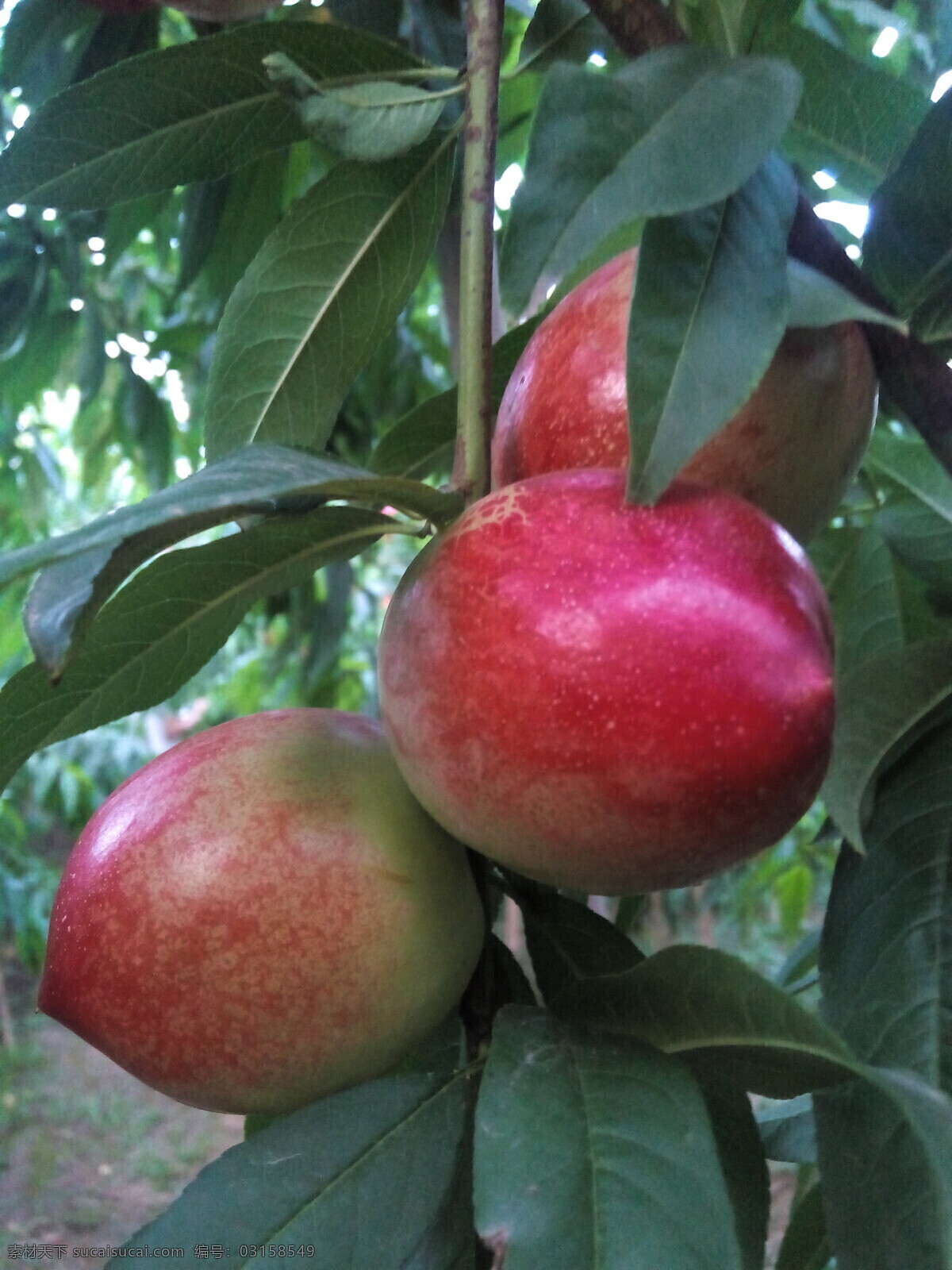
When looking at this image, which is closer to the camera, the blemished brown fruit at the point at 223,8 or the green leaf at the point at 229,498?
the green leaf at the point at 229,498

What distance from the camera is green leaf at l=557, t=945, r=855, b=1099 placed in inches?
15.9

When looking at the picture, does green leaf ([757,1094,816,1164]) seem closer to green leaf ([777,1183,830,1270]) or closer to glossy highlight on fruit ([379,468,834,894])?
green leaf ([777,1183,830,1270])

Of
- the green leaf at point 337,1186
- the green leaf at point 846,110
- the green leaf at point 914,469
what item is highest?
the green leaf at point 846,110

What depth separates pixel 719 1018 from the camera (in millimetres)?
432

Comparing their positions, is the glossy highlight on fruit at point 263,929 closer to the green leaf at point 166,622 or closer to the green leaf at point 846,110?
the green leaf at point 166,622

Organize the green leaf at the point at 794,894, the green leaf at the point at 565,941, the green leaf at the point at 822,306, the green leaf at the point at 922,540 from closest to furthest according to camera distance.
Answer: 1. the green leaf at the point at 822,306
2. the green leaf at the point at 565,941
3. the green leaf at the point at 922,540
4. the green leaf at the point at 794,894

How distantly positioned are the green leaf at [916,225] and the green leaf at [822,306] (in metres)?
0.10

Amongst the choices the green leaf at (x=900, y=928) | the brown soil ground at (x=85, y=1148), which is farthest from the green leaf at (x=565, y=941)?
the brown soil ground at (x=85, y=1148)

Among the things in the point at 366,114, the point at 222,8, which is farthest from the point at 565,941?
the point at 222,8

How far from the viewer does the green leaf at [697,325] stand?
15.4 inches

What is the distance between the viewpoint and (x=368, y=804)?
0.51 metres

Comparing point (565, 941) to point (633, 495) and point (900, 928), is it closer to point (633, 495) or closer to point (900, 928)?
point (900, 928)

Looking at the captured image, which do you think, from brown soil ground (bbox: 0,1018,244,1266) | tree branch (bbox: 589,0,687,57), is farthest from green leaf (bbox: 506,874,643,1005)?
brown soil ground (bbox: 0,1018,244,1266)

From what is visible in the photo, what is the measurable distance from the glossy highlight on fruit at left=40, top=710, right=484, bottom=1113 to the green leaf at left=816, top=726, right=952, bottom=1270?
178 mm
